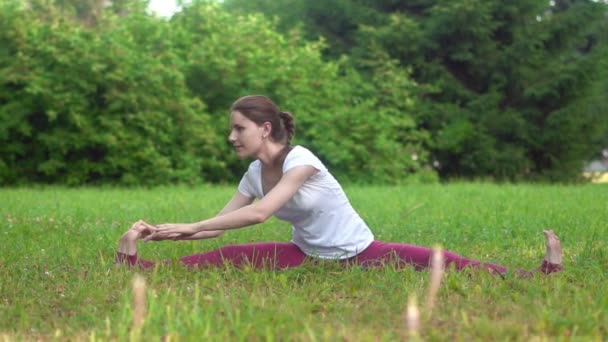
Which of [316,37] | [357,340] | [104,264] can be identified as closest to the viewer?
[357,340]

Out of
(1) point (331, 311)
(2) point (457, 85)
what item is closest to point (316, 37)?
(2) point (457, 85)

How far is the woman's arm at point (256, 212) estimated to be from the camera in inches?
184

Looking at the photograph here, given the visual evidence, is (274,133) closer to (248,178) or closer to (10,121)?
(248,178)

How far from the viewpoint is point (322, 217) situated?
521 cm

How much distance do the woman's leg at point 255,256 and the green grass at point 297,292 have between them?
0.26 meters

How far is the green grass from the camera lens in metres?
3.40

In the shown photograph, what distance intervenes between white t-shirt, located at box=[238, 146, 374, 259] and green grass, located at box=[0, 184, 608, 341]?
21 cm

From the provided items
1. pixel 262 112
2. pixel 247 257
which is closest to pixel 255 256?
pixel 247 257

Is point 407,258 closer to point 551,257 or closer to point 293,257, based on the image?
point 293,257

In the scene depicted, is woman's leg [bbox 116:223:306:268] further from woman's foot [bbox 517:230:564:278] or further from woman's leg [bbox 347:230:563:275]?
woman's foot [bbox 517:230:564:278]

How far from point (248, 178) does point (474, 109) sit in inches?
667

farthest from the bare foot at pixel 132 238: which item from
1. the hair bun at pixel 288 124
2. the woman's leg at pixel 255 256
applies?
the hair bun at pixel 288 124

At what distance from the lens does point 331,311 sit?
3939 millimetres

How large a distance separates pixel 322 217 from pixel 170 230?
99cm
